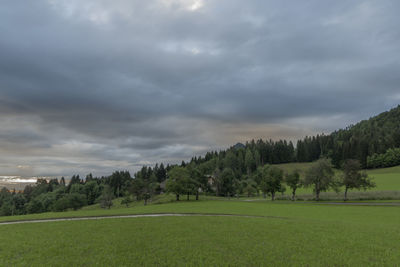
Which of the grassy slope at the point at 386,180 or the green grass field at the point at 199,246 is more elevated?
the green grass field at the point at 199,246

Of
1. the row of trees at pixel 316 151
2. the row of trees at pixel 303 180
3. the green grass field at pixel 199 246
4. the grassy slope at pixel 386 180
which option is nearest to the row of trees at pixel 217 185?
the row of trees at pixel 303 180

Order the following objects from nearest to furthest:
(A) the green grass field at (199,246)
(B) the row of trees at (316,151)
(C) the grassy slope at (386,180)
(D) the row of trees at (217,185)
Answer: (A) the green grass field at (199,246) < (D) the row of trees at (217,185) < (C) the grassy slope at (386,180) < (B) the row of trees at (316,151)

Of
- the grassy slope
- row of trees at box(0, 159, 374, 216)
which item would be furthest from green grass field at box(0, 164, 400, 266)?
the grassy slope

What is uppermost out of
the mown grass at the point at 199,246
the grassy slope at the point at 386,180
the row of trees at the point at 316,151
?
the row of trees at the point at 316,151

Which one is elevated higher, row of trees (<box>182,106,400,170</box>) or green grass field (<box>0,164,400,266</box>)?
row of trees (<box>182,106,400,170</box>)

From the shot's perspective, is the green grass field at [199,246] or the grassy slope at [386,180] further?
the grassy slope at [386,180]

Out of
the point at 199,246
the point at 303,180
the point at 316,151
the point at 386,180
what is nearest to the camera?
the point at 199,246

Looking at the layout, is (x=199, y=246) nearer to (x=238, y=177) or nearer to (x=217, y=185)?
(x=217, y=185)

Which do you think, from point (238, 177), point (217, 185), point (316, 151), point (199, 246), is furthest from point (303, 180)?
point (316, 151)

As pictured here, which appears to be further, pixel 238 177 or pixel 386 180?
pixel 238 177

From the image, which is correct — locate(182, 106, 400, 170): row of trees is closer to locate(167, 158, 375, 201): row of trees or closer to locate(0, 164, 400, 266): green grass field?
locate(167, 158, 375, 201): row of trees

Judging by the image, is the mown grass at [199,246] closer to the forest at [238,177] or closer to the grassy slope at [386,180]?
the forest at [238,177]

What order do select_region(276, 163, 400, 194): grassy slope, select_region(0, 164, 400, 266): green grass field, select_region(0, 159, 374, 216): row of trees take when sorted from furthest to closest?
select_region(276, 163, 400, 194): grassy slope
select_region(0, 159, 374, 216): row of trees
select_region(0, 164, 400, 266): green grass field

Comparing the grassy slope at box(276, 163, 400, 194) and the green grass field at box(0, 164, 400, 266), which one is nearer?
the green grass field at box(0, 164, 400, 266)
